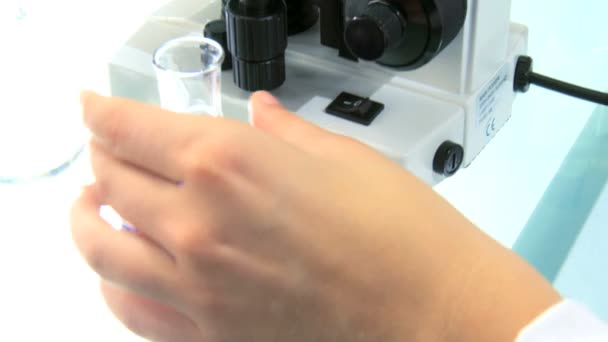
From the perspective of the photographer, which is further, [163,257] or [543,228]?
[543,228]

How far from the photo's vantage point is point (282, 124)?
20.4 inches

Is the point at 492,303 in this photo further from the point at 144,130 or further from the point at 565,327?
the point at 144,130

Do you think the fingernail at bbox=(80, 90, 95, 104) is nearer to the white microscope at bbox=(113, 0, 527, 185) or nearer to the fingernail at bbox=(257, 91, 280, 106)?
the fingernail at bbox=(257, 91, 280, 106)

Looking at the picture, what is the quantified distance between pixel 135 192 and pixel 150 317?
0.30 feet

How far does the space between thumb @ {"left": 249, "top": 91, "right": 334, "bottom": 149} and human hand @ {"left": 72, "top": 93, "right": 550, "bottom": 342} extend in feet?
0.05

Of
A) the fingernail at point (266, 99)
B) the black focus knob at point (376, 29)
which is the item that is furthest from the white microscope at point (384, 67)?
the fingernail at point (266, 99)

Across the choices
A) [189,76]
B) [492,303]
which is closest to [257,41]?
[189,76]

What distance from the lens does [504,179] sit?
1035 millimetres

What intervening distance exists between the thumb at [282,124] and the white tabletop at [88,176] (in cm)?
26

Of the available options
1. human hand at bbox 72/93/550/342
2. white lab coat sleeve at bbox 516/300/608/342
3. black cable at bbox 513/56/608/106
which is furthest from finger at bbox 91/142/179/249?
black cable at bbox 513/56/608/106

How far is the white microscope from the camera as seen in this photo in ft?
2.15

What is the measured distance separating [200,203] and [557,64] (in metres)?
0.88

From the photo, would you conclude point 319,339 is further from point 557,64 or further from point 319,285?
point 557,64

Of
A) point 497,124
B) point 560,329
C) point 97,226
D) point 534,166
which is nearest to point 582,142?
point 534,166
